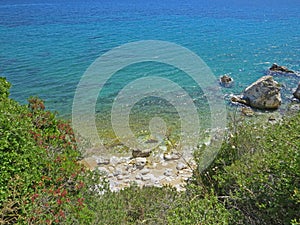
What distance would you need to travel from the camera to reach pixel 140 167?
37.9 ft

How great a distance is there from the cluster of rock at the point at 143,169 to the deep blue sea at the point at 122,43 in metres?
6.46

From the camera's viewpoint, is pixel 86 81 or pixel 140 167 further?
pixel 86 81

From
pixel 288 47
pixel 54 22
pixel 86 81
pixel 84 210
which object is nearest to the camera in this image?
pixel 84 210

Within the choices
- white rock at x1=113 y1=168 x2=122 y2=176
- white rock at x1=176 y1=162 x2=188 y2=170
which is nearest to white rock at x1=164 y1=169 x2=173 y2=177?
white rock at x1=176 y1=162 x2=188 y2=170

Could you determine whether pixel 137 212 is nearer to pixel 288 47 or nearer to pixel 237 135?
pixel 237 135

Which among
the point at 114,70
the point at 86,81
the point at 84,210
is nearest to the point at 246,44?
the point at 114,70

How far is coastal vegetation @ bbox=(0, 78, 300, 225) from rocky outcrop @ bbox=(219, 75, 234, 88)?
1526cm

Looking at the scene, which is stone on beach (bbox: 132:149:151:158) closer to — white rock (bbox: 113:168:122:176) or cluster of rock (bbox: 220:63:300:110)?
white rock (bbox: 113:168:122:176)

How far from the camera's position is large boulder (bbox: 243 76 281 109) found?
17.0 meters

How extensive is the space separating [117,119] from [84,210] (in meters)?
11.0

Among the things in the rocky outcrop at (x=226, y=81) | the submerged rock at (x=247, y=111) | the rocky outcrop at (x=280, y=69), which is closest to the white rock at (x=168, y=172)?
the submerged rock at (x=247, y=111)

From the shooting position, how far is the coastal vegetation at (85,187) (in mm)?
4531

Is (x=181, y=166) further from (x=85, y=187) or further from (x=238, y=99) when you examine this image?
(x=238, y=99)

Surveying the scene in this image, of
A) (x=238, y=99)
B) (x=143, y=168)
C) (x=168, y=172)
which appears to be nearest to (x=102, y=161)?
(x=143, y=168)
